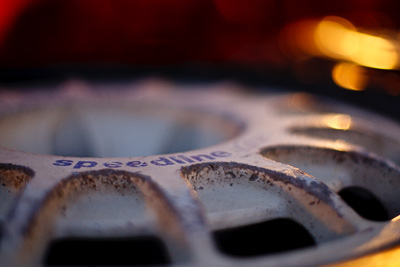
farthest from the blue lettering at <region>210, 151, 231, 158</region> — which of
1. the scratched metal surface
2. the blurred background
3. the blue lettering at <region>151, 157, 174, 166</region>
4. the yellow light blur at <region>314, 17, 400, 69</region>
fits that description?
the yellow light blur at <region>314, 17, 400, 69</region>

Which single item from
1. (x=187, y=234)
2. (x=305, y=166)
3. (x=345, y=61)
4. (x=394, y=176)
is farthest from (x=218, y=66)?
(x=187, y=234)

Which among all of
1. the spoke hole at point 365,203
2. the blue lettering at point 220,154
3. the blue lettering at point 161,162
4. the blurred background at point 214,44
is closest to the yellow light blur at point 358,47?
the blurred background at point 214,44

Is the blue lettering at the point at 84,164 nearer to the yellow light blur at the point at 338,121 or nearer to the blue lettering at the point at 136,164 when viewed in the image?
the blue lettering at the point at 136,164

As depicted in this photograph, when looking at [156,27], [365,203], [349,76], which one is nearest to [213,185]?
[365,203]

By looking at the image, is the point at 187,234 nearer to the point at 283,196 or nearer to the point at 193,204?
the point at 193,204

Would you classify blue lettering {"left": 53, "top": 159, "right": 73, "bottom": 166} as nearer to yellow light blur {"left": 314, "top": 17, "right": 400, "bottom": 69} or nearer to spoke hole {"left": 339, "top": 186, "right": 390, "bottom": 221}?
spoke hole {"left": 339, "top": 186, "right": 390, "bottom": 221}

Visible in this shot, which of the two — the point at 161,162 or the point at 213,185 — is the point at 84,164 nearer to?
the point at 161,162

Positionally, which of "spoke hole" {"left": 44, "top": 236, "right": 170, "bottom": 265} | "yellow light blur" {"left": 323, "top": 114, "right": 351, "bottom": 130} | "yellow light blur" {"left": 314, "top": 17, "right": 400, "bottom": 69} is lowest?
"spoke hole" {"left": 44, "top": 236, "right": 170, "bottom": 265}
